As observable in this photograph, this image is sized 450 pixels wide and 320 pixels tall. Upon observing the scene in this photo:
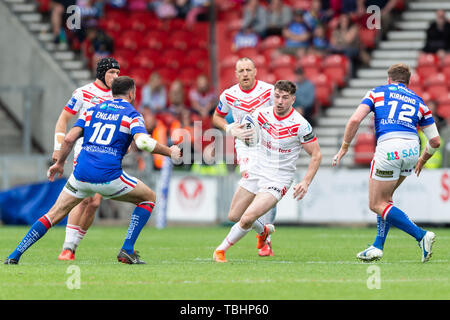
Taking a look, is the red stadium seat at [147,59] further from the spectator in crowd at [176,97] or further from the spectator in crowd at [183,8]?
the spectator in crowd at [176,97]

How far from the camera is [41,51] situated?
24.5m

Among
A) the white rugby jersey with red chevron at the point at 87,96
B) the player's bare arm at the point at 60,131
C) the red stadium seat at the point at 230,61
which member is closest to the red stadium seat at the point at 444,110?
the red stadium seat at the point at 230,61

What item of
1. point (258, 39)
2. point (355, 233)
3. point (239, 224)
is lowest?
point (355, 233)

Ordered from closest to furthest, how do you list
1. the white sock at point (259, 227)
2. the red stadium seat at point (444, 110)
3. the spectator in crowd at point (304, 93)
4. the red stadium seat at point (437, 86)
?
the white sock at point (259, 227), the red stadium seat at point (444, 110), the red stadium seat at point (437, 86), the spectator in crowd at point (304, 93)

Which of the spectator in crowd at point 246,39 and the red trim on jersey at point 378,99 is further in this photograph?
the spectator in crowd at point 246,39

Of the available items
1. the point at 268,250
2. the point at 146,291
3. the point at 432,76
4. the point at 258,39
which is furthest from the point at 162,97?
the point at 146,291

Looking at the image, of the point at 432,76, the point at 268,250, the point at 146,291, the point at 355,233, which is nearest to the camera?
the point at 146,291

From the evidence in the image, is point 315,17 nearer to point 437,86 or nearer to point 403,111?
point 437,86

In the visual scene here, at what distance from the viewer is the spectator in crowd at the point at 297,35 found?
943 inches

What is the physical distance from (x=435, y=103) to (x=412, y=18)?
5.60 meters

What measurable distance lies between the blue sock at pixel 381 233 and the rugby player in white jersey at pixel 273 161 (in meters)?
0.98

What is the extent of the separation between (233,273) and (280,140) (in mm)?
2318

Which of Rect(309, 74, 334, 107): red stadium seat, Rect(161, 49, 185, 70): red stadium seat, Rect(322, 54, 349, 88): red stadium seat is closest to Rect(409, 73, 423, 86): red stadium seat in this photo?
Rect(322, 54, 349, 88): red stadium seat
